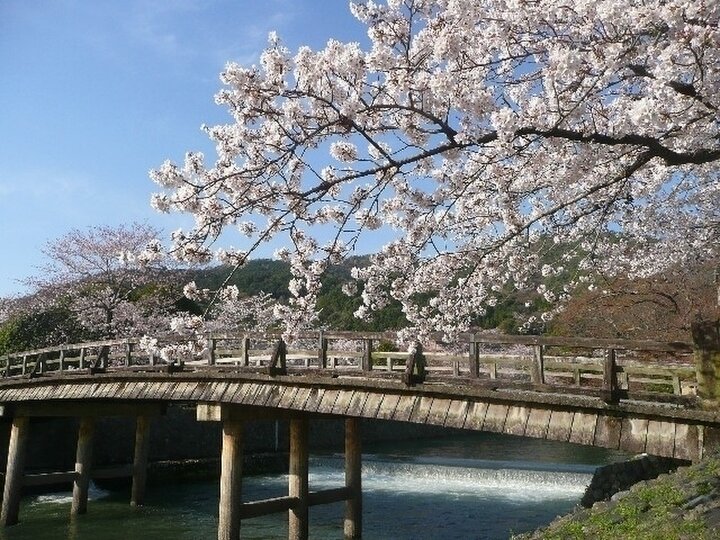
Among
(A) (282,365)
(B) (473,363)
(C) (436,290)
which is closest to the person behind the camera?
(C) (436,290)

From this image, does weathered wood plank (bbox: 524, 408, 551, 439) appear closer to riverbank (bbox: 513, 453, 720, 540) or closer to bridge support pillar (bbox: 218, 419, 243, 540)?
riverbank (bbox: 513, 453, 720, 540)

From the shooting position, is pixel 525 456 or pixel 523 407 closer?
pixel 523 407

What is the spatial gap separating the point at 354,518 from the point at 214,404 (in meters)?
3.93

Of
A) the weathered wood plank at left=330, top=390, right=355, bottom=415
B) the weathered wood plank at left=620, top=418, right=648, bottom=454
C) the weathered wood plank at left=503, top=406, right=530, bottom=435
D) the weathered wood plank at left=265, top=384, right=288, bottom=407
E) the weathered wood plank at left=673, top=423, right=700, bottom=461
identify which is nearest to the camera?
the weathered wood plank at left=673, top=423, right=700, bottom=461

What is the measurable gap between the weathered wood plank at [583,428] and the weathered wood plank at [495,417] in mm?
982

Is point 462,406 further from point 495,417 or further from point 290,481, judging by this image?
point 290,481

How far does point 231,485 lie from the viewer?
500 inches

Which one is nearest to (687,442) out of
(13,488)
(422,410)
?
(422,410)

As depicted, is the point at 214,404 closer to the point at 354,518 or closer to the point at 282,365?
the point at 282,365

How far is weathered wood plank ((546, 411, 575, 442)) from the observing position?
30.2 ft

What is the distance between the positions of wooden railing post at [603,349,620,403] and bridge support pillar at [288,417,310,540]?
690 cm

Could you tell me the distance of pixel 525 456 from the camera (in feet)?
96.9

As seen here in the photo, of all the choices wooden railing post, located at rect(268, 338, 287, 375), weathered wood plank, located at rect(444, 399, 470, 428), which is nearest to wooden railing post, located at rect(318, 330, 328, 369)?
wooden railing post, located at rect(268, 338, 287, 375)

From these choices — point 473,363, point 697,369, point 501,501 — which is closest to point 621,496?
point 697,369
